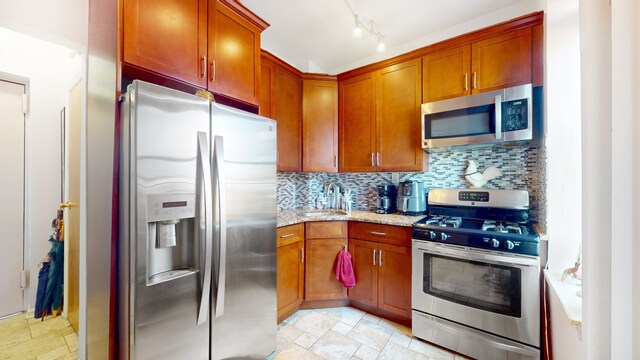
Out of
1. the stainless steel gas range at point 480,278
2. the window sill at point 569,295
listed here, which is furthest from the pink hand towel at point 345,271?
the window sill at point 569,295

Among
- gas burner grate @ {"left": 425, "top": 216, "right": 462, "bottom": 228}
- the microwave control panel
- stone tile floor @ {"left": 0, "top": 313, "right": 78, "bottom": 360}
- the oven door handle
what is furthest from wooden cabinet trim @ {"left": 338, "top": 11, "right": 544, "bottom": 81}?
stone tile floor @ {"left": 0, "top": 313, "right": 78, "bottom": 360}

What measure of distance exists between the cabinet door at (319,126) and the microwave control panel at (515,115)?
59.3 inches

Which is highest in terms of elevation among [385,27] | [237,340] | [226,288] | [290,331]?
[385,27]

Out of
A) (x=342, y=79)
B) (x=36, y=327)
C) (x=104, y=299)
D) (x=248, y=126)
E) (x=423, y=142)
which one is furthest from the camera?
(x=342, y=79)

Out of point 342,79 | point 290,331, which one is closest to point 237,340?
point 290,331

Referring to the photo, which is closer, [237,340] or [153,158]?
[153,158]

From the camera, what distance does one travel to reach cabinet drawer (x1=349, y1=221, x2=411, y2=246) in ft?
6.73

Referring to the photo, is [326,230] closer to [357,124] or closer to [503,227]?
[357,124]

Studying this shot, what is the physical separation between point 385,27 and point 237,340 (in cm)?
274

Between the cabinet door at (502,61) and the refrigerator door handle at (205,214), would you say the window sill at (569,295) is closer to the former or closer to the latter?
the cabinet door at (502,61)

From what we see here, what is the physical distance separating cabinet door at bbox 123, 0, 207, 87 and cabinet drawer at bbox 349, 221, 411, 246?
171 centimetres

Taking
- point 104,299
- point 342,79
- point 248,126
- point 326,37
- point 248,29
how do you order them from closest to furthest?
1. point 104,299
2. point 248,126
3. point 248,29
4. point 326,37
5. point 342,79

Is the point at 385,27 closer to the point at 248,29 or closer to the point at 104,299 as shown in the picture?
the point at 248,29

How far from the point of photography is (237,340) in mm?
1451
